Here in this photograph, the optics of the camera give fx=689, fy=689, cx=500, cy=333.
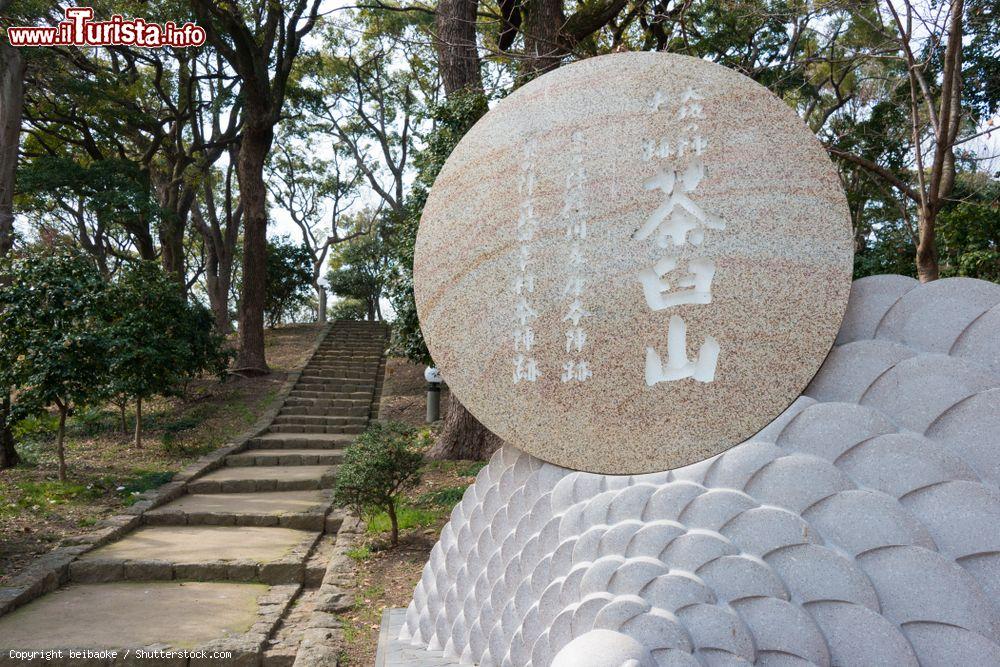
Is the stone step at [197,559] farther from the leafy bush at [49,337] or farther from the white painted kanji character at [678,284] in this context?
the white painted kanji character at [678,284]

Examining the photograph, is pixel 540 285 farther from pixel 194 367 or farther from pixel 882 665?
pixel 194 367

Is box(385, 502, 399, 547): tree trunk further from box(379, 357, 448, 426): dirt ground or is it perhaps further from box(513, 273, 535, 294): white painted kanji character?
box(379, 357, 448, 426): dirt ground

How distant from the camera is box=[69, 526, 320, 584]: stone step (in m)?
5.00

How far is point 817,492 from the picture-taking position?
2.12 meters

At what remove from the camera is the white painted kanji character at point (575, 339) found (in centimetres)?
269

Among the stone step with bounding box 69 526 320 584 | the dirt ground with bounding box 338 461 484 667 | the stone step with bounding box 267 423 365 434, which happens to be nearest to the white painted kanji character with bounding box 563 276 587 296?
the dirt ground with bounding box 338 461 484 667

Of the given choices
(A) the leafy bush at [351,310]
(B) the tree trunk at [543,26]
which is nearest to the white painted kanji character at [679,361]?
(B) the tree trunk at [543,26]

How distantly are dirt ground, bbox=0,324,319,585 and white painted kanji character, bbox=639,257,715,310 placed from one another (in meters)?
4.61

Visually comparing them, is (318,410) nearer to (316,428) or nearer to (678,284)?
(316,428)

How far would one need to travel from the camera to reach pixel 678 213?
260cm

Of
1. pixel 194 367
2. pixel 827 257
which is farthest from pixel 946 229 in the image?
pixel 194 367

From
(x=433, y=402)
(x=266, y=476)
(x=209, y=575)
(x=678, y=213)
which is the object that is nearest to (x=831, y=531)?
(x=678, y=213)

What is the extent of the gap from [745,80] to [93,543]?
18.2 ft

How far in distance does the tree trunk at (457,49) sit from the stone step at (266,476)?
443 centimetres
